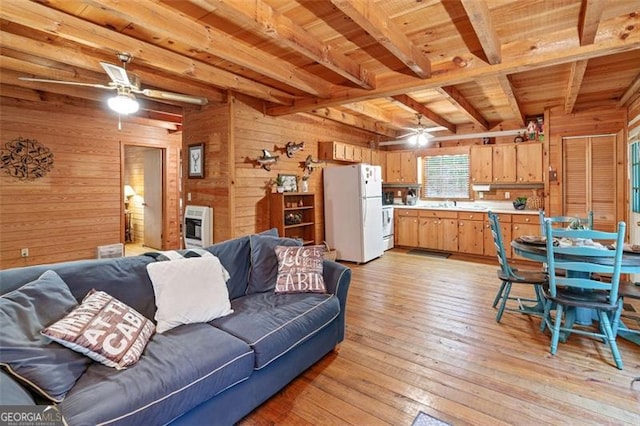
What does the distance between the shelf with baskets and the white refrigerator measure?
1.34ft

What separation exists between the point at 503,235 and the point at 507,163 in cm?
132

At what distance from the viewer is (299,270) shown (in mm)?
2652

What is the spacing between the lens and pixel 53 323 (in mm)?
1546

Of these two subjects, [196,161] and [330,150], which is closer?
[196,161]

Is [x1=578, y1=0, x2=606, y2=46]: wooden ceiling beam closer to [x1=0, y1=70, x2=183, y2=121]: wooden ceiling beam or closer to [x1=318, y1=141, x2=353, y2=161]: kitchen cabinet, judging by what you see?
[x1=318, y1=141, x2=353, y2=161]: kitchen cabinet

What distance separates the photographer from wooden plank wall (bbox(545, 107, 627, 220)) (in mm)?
4750

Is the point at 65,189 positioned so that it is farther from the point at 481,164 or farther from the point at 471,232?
the point at 481,164

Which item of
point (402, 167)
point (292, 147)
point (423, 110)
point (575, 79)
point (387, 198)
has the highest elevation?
point (423, 110)

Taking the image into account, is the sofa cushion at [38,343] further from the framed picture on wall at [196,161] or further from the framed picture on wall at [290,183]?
the framed picture on wall at [290,183]

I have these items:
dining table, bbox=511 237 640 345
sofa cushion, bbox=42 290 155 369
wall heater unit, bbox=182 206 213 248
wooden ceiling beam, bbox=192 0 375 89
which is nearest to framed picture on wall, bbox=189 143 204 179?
wall heater unit, bbox=182 206 213 248

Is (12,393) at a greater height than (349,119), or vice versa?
(349,119)

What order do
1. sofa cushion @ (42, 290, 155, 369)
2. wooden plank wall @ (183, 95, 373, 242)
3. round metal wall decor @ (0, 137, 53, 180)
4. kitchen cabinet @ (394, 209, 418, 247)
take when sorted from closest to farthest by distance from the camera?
sofa cushion @ (42, 290, 155, 369) < wooden plank wall @ (183, 95, 373, 242) < round metal wall decor @ (0, 137, 53, 180) < kitchen cabinet @ (394, 209, 418, 247)

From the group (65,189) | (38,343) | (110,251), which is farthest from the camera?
(110,251)

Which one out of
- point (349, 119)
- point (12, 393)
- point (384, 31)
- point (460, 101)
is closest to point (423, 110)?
point (460, 101)
